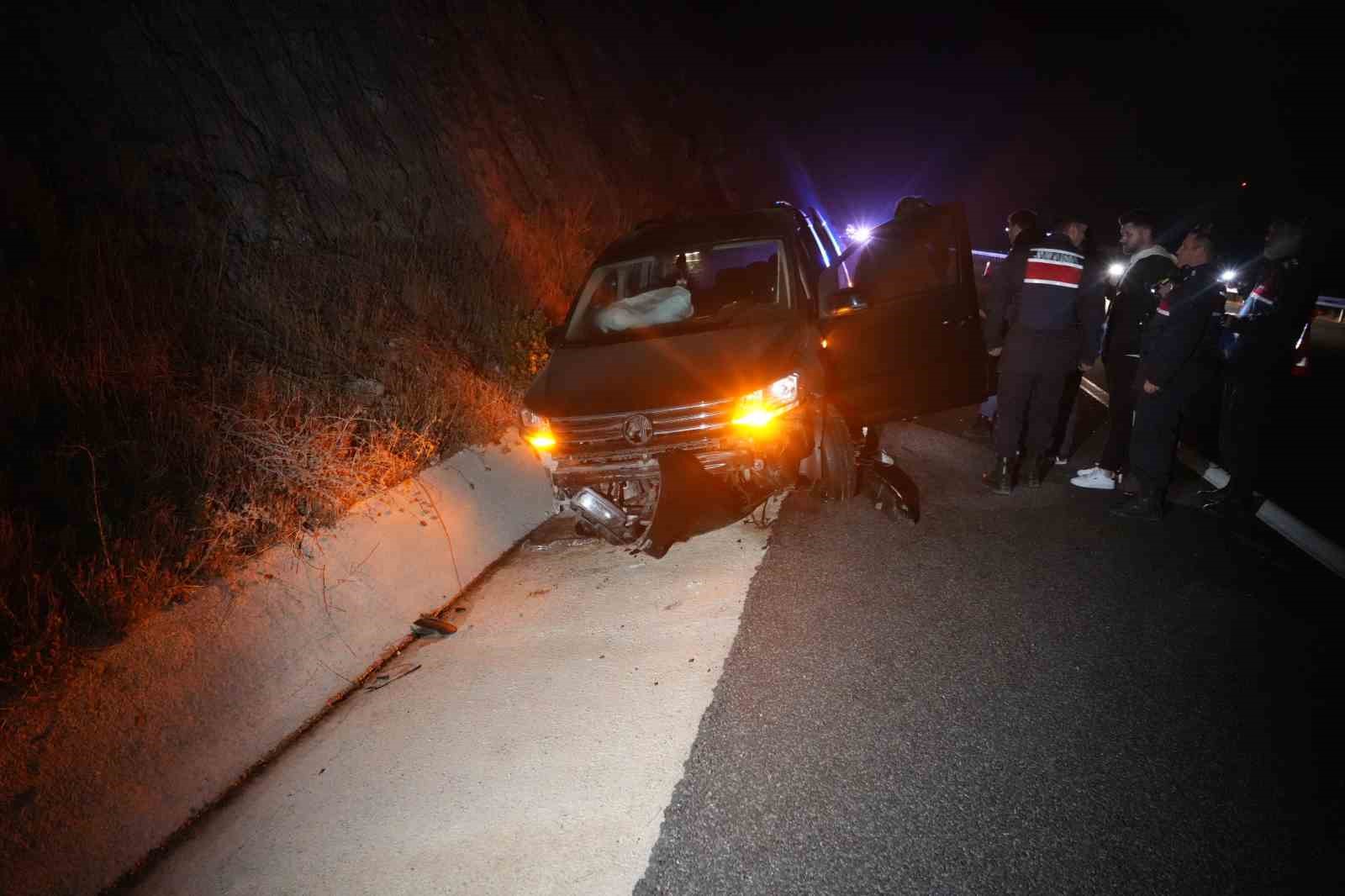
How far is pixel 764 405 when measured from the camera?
157 inches

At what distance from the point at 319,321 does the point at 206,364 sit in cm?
137

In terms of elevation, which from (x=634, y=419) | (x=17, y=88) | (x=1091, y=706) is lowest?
(x=1091, y=706)

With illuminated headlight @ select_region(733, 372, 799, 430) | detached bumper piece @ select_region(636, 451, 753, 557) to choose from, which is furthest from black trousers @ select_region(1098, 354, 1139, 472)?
detached bumper piece @ select_region(636, 451, 753, 557)

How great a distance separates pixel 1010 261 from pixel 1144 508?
85.7 inches

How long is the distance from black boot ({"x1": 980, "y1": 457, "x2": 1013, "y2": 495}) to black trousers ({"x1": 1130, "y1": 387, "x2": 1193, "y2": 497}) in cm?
76

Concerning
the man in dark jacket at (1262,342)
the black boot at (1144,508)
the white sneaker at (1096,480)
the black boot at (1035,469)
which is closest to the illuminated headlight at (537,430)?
the black boot at (1035,469)

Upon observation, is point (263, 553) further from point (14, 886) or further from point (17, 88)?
point (17, 88)

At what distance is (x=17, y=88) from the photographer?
6387 mm

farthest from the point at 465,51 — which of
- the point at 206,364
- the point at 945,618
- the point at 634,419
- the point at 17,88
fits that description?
the point at 945,618

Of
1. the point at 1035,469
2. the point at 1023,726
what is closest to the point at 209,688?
the point at 1023,726

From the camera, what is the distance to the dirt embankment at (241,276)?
3443 millimetres

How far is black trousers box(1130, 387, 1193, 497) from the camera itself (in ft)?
14.4

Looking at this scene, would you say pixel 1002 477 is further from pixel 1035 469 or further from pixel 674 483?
pixel 674 483

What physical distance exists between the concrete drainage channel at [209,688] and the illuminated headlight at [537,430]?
0.86 metres
